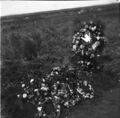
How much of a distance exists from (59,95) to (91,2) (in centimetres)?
59

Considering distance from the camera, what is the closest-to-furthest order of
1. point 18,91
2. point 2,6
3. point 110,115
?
point 110,115, point 18,91, point 2,6

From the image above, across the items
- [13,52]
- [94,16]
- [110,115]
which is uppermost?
[94,16]

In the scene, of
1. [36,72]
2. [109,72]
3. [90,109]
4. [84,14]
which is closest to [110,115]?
[90,109]

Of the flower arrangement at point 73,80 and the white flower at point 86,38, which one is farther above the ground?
the white flower at point 86,38

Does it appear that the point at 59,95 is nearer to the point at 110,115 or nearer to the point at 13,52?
the point at 110,115

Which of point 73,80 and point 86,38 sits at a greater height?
point 86,38

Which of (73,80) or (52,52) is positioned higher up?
(52,52)

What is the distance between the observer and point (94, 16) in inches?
52.1

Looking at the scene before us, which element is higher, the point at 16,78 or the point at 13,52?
the point at 13,52

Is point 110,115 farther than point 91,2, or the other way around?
point 91,2

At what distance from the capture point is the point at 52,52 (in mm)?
1326

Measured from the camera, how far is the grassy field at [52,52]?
1.23 meters

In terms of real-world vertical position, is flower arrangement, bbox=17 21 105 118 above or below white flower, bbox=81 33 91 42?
below

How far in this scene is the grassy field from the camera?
4.03 ft
